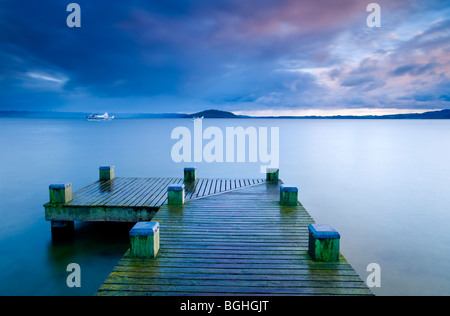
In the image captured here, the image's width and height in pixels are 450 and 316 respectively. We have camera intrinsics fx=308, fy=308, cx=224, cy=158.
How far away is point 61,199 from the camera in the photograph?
900cm

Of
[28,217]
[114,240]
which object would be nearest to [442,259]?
[114,240]

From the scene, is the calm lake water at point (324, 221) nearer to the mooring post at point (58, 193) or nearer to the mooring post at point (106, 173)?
the mooring post at point (58, 193)

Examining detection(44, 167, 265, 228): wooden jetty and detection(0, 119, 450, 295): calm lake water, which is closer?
detection(0, 119, 450, 295): calm lake water

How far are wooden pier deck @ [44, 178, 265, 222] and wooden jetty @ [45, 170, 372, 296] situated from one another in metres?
0.03

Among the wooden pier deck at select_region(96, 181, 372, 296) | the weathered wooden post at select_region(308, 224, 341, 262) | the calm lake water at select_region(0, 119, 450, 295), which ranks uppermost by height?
the weathered wooden post at select_region(308, 224, 341, 262)

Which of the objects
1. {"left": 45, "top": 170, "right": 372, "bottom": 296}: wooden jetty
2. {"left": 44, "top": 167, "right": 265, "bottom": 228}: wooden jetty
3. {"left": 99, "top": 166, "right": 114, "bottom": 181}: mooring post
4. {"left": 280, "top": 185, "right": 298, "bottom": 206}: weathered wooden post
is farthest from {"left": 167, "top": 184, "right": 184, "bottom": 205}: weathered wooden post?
{"left": 99, "top": 166, "right": 114, "bottom": 181}: mooring post

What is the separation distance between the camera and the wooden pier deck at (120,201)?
29.0ft

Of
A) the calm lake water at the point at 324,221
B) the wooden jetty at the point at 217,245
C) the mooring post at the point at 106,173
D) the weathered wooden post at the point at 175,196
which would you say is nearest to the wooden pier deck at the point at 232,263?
the wooden jetty at the point at 217,245

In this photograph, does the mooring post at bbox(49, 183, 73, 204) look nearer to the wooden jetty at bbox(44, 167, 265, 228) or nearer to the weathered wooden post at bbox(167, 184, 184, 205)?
the wooden jetty at bbox(44, 167, 265, 228)

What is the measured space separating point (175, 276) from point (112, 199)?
17.7 feet

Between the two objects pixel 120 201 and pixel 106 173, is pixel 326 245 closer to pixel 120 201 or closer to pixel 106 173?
pixel 120 201

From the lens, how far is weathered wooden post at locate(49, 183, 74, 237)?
8.96 metres
